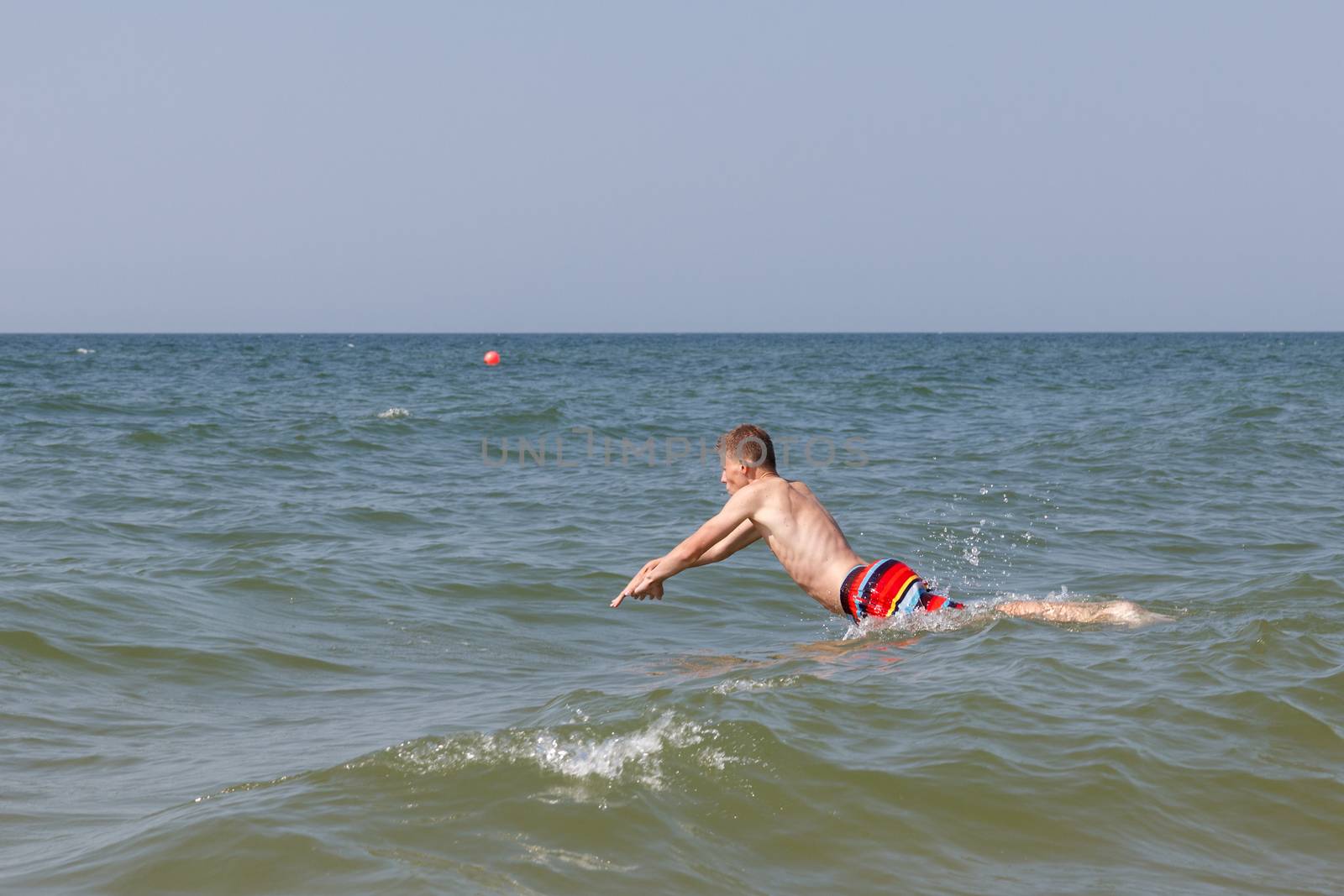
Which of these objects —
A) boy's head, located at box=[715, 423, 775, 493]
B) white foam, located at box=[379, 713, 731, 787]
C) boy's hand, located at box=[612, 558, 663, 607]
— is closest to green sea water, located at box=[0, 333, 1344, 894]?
white foam, located at box=[379, 713, 731, 787]

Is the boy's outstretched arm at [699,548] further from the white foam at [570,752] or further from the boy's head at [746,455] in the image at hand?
the white foam at [570,752]

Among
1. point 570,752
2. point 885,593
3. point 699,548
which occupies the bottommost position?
point 570,752

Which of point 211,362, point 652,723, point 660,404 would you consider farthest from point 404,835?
point 211,362

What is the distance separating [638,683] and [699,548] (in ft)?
2.67

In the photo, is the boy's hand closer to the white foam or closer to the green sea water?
the green sea water

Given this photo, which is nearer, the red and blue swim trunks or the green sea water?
the green sea water

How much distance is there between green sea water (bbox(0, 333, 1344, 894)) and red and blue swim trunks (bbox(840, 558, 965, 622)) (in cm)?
11

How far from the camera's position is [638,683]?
5891 mm

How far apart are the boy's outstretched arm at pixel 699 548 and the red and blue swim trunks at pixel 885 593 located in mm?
656

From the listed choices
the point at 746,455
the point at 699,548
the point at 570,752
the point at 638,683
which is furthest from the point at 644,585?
the point at 570,752

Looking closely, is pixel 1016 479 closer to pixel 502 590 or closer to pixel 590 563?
pixel 590 563

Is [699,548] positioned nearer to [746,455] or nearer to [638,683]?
[746,455]

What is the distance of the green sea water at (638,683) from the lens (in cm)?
361

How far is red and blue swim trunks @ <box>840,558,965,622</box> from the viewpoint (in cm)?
643
